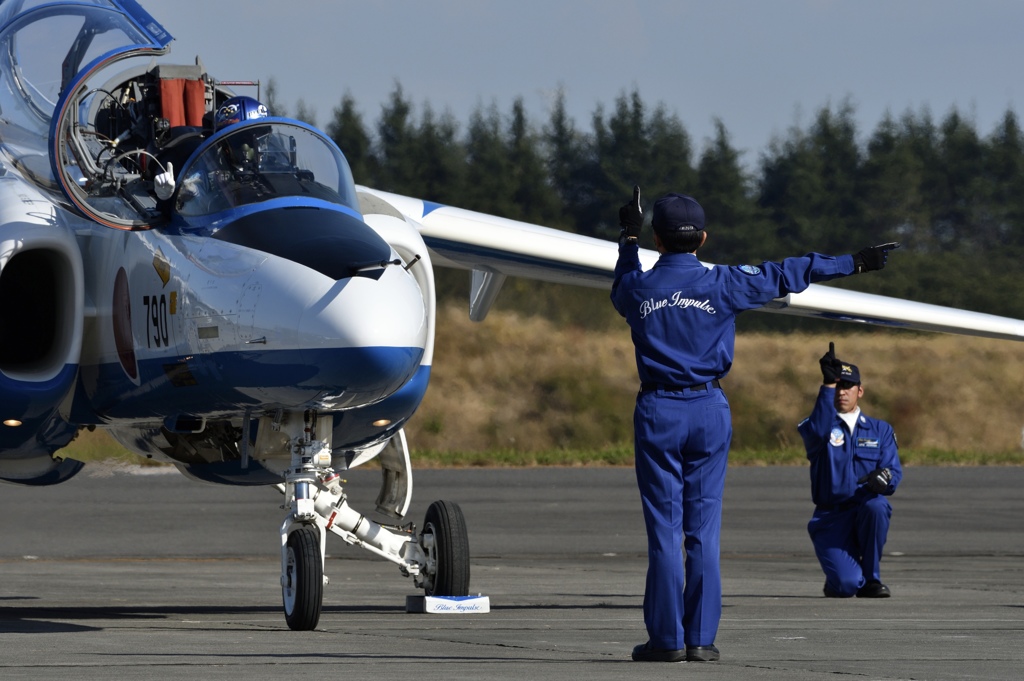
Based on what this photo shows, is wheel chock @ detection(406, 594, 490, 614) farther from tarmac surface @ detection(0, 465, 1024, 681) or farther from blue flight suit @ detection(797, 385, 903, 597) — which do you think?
blue flight suit @ detection(797, 385, 903, 597)

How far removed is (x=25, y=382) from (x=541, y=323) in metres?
17.5

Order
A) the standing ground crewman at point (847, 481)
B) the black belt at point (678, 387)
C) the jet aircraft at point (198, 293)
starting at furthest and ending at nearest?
the standing ground crewman at point (847, 481) < the jet aircraft at point (198, 293) < the black belt at point (678, 387)

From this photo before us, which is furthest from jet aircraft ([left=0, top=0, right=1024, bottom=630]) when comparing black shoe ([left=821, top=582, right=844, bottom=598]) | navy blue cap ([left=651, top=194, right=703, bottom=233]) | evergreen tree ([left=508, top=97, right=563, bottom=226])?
evergreen tree ([left=508, top=97, right=563, bottom=226])

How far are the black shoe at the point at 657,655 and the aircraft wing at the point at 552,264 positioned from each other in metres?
5.10

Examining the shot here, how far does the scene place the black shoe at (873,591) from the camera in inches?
443

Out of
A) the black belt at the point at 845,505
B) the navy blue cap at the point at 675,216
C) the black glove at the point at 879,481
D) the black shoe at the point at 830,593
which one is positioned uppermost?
the navy blue cap at the point at 675,216

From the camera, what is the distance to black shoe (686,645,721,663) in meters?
6.74

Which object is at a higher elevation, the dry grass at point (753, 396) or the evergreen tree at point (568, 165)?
the evergreen tree at point (568, 165)

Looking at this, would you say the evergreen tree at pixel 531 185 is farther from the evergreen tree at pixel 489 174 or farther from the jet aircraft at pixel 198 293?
the jet aircraft at pixel 198 293

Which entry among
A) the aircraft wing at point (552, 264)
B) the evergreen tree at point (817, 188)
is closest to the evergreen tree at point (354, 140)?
the evergreen tree at point (817, 188)

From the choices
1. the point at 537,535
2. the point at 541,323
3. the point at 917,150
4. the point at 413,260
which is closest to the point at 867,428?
the point at 413,260

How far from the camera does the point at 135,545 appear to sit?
56.7ft

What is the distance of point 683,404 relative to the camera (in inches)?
→ 269

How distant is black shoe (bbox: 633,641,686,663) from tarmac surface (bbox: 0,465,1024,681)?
0.17 m
